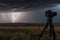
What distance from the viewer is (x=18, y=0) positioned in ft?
2.59

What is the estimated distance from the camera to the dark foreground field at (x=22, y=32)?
106 centimetres

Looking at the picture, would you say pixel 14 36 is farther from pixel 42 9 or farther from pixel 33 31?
pixel 42 9

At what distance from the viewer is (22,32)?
1125 mm

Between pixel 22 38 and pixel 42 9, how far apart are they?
35 cm

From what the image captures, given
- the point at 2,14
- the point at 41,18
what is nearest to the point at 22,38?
the point at 41,18

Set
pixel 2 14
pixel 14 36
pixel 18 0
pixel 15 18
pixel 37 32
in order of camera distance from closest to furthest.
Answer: pixel 18 0 < pixel 37 32 < pixel 14 36 < pixel 15 18 < pixel 2 14

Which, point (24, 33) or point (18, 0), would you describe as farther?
point (24, 33)

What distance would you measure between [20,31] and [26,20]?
6.5 inches

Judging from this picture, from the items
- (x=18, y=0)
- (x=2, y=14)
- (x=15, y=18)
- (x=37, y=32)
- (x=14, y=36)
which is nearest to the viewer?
(x=18, y=0)

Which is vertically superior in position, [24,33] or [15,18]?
[15,18]

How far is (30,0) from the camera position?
31.1 inches

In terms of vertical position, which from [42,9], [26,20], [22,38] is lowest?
[22,38]

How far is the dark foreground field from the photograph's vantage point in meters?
1.06

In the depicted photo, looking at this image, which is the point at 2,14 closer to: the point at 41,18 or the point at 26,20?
the point at 26,20
